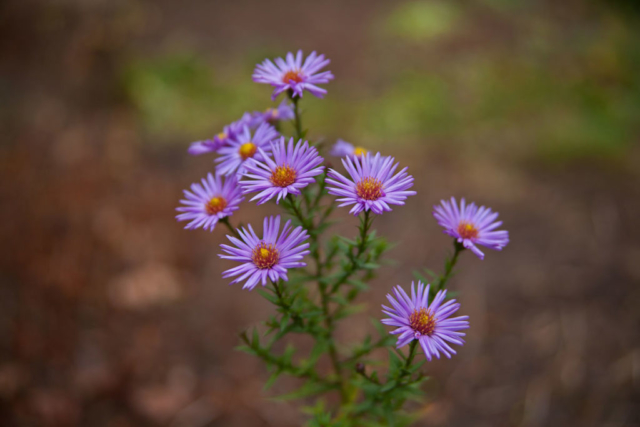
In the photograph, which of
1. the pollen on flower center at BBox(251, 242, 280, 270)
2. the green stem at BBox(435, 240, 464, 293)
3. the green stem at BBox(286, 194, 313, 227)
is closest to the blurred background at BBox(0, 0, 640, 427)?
the green stem at BBox(435, 240, 464, 293)

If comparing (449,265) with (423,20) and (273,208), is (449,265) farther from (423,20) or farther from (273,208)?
(423,20)

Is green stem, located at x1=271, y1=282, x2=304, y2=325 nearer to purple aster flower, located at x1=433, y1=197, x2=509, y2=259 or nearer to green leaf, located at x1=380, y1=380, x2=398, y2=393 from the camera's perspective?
green leaf, located at x1=380, y1=380, x2=398, y2=393

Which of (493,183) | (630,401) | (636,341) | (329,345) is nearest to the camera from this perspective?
(329,345)

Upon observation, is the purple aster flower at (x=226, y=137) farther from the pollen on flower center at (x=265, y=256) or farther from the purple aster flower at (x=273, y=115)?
the pollen on flower center at (x=265, y=256)

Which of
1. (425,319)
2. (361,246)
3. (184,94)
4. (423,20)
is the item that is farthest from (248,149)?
(423,20)

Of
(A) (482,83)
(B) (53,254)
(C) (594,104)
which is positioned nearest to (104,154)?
(B) (53,254)

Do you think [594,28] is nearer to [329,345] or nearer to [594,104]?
[594,104]
